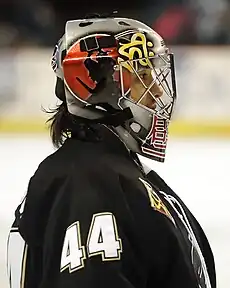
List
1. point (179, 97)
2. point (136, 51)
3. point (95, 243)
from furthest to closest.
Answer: point (179, 97) < point (136, 51) < point (95, 243)

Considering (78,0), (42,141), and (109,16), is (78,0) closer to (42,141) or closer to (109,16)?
(42,141)

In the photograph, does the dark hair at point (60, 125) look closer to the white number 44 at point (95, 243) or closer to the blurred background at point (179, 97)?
the white number 44 at point (95, 243)

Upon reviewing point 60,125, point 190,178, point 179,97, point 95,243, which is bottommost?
point 190,178

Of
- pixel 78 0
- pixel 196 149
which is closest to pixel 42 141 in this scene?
pixel 196 149

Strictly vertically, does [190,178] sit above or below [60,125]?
below

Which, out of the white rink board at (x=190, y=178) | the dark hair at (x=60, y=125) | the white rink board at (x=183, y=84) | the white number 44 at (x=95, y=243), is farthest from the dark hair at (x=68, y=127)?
the white rink board at (x=183, y=84)

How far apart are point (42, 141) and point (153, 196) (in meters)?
2.81

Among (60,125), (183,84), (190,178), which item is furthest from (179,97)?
(60,125)

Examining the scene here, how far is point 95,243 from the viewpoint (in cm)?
87

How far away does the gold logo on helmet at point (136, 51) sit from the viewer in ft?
3.18

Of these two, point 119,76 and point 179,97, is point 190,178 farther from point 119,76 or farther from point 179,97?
point 119,76

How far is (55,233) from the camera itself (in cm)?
90

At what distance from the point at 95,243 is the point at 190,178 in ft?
7.38

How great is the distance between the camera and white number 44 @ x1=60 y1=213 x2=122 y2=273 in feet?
2.84
